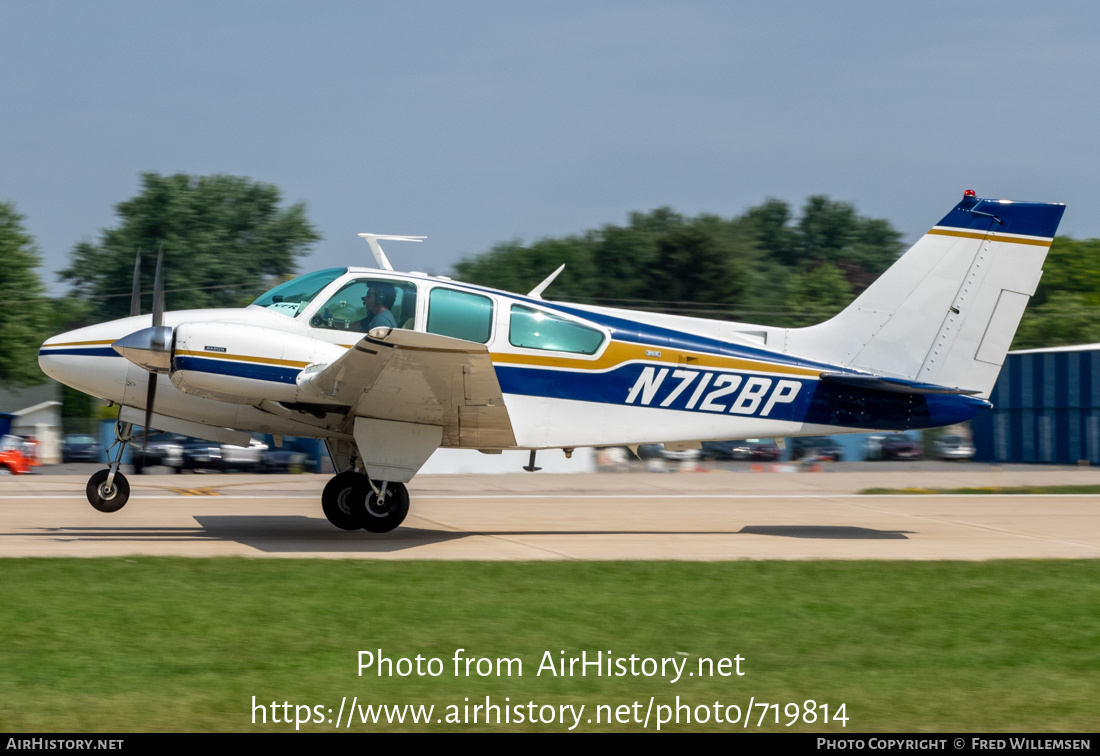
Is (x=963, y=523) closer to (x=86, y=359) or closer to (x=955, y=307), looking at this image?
(x=955, y=307)

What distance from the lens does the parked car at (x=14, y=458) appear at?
29.1 meters

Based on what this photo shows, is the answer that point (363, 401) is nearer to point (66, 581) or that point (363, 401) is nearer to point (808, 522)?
point (66, 581)

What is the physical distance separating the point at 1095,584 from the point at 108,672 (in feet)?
26.3

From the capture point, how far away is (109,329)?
444 inches

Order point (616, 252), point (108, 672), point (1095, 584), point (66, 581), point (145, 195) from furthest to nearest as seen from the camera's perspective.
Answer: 1. point (616, 252)
2. point (145, 195)
3. point (1095, 584)
4. point (66, 581)
5. point (108, 672)

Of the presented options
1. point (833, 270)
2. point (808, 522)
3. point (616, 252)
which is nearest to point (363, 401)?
point (808, 522)

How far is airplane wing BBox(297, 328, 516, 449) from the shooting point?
976 centimetres

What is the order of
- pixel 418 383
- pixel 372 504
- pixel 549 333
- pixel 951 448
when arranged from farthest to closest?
pixel 951 448 < pixel 549 333 < pixel 372 504 < pixel 418 383

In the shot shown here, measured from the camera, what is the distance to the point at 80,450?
37938 millimetres

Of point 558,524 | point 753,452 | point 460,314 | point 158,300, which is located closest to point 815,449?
point 753,452

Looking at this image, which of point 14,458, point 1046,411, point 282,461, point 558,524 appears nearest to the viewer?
point 558,524

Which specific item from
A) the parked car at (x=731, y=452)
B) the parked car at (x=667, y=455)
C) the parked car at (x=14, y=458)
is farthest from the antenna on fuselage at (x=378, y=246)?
the parked car at (x=731, y=452)

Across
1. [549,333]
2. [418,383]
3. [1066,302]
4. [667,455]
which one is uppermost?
[1066,302]

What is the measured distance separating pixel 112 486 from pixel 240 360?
2.64 metres
